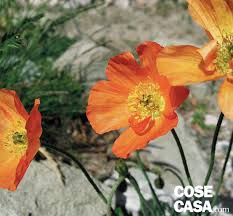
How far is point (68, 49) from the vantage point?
4066 millimetres

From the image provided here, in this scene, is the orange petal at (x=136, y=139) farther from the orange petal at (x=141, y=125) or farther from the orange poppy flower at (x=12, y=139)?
the orange poppy flower at (x=12, y=139)

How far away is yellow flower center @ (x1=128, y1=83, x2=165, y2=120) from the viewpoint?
6.14 feet

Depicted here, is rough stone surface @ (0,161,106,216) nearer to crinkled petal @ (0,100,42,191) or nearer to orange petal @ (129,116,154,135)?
crinkled petal @ (0,100,42,191)

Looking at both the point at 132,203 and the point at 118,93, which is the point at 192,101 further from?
the point at 118,93

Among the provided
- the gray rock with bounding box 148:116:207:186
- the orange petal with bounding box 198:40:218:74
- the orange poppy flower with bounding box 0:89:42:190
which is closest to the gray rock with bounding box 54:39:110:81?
the gray rock with bounding box 148:116:207:186

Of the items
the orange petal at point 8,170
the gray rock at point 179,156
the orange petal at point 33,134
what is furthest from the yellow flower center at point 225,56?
the gray rock at point 179,156

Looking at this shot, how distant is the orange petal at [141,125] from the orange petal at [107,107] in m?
0.03

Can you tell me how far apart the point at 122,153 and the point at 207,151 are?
1941mm

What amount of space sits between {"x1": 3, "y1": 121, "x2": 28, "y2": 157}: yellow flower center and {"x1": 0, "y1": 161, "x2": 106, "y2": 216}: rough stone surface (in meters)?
0.50

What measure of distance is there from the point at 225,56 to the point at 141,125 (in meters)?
0.32

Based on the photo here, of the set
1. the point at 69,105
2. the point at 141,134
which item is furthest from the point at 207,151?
the point at 141,134

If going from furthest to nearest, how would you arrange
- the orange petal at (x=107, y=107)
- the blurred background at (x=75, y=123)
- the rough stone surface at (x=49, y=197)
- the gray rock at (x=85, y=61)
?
the gray rock at (x=85, y=61) < the blurred background at (x=75, y=123) < the rough stone surface at (x=49, y=197) < the orange petal at (x=107, y=107)

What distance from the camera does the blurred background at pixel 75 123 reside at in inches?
101

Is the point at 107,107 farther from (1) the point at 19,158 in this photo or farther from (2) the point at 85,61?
(2) the point at 85,61
